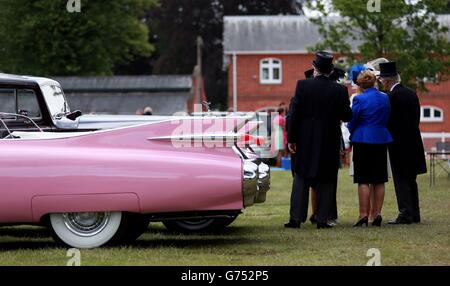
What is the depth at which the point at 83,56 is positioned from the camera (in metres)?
48.9

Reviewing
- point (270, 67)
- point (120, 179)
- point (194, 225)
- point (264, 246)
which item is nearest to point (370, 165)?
point (194, 225)

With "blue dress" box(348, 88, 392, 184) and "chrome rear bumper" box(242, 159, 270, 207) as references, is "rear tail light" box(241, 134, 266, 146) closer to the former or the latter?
"chrome rear bumper" box(242, 159, 270, 207)

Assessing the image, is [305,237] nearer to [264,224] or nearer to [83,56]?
[264,224]

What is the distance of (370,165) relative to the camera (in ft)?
34.4

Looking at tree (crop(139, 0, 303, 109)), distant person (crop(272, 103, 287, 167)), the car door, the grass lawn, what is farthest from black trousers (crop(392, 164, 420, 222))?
tree (crop(139, 0, 303, 109))

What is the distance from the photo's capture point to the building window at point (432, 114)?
170ft

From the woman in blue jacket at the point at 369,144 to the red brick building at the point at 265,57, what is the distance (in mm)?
42245

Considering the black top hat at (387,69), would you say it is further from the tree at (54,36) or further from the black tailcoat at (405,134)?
the tree at (54,36)

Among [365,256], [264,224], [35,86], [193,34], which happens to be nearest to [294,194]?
[264,224]

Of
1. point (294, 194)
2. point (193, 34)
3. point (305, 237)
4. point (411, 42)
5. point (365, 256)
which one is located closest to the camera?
point (365, 256)

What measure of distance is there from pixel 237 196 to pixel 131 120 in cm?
362

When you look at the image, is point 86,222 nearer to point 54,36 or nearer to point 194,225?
point 194,225

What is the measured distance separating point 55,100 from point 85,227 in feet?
13.3

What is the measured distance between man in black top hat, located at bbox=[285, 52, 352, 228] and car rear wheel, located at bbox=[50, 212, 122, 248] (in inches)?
99.5
